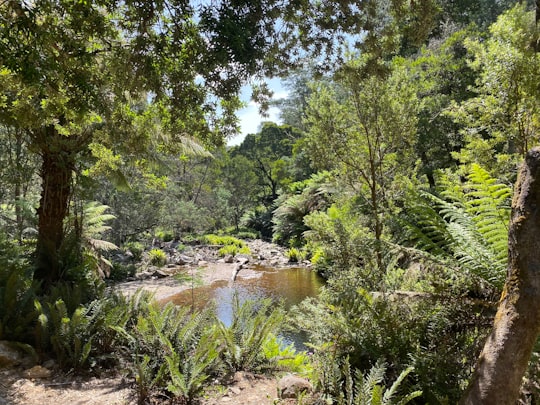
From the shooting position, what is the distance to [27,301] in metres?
3.77

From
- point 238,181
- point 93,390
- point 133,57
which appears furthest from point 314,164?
point 238,181

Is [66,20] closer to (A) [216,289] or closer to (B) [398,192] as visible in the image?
(B) [398,192]

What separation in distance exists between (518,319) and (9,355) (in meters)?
3.87

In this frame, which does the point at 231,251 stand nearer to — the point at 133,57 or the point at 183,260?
the point at 183,260

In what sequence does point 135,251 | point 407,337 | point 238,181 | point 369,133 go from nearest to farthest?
point 407,337 → point 369,133 → point 135,251 → point 238,181

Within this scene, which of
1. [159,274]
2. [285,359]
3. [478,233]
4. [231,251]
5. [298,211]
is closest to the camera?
[478,233]

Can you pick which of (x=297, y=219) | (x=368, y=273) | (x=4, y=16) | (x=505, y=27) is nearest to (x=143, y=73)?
(x=4, y=16)

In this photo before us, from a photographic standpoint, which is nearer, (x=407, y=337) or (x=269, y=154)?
(x=407, y=337)

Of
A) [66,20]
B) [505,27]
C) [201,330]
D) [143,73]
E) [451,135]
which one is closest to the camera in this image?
[143,73]

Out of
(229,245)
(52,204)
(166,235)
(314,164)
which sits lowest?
(229,245)

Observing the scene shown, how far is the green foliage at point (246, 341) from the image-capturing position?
3.42 metres

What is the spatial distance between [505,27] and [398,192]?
2558mm

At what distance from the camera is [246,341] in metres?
3.58

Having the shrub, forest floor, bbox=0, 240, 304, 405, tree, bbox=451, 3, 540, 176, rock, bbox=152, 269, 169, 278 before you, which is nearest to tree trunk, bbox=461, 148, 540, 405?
forest floor, bbox=0, 240, 304, 405
